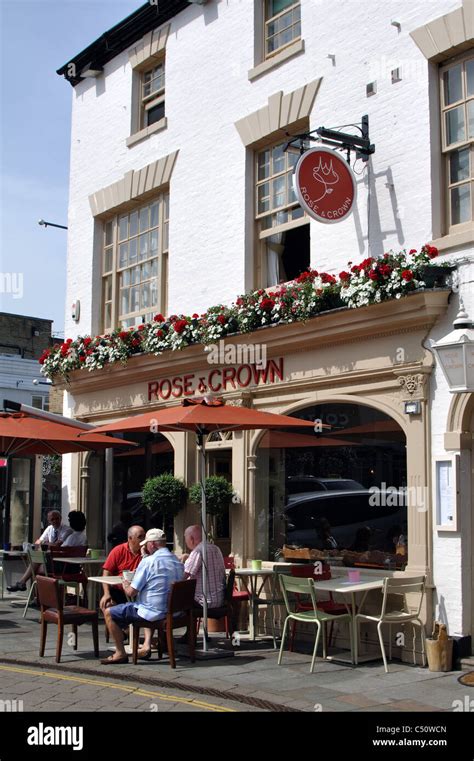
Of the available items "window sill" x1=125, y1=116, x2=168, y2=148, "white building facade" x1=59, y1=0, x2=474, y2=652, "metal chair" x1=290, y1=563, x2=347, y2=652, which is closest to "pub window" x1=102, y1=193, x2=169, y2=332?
"white building facade" x1=59, y1=0, x2=474, y2=652

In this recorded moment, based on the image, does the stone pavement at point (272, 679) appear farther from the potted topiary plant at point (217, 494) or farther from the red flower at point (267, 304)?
the red flower at point (267, 304)

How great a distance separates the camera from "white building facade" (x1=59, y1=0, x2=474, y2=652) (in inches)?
381

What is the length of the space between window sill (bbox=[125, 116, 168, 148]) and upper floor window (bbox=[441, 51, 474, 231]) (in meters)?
Result: 5.91

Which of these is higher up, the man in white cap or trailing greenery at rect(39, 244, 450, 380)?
trailing greenery at rect(39, 244, 450, 380)

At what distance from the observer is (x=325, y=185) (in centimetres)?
1020

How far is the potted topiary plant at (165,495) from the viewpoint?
12891 mm

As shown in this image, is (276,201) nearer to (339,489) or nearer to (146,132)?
(146,132)

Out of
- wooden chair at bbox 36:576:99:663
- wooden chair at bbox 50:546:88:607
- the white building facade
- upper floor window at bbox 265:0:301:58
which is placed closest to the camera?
wooden chair at bbox 36:576:99:663

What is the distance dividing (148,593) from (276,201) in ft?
19.4

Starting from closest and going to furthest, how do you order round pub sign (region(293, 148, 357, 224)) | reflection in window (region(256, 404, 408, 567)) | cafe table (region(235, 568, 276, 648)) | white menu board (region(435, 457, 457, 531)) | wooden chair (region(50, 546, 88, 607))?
white menu board (region(435, 457, 457, 531))
round pub sign (region(293, 148, 357, 224))
reflection in window (region(256, 404, 408, 567))
cafe table (region(235, 568, 276, 648))
wooden chair (region(50, 546, 88, 607))

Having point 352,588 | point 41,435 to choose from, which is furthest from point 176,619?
point 41,435

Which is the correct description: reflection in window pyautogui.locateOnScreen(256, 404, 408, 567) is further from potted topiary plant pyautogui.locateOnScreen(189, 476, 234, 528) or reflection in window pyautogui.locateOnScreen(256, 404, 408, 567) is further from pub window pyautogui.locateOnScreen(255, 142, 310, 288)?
pub window pyautogui.locateOnScreen(255, 142, 310, 288)

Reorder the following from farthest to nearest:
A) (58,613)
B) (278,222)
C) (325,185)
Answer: (278,222)
(325,185)
(58,613)
